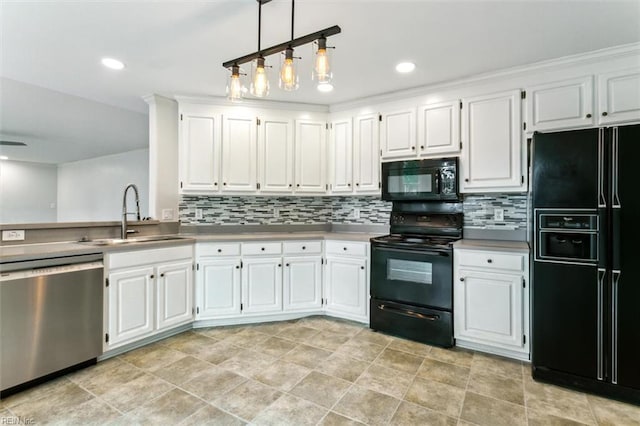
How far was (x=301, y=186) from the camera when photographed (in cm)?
348

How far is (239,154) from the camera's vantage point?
3.31 metres

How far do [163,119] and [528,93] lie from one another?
3.34m

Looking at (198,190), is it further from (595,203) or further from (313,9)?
(595,203)

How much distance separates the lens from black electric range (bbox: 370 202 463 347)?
2.63 m

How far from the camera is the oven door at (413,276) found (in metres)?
2.63

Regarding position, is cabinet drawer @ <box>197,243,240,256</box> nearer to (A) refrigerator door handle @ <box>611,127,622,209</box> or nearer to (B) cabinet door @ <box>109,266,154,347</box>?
(B) cabinet door @ <box>109,266,154,347</box>

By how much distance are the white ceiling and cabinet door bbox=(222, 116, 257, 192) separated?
36cm

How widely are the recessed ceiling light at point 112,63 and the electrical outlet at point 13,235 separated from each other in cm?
141

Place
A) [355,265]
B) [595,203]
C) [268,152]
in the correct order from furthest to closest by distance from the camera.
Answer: [268,152] < [355,265] < [595,203]

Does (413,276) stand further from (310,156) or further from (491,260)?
(310,156)

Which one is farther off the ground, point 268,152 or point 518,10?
point 518,10

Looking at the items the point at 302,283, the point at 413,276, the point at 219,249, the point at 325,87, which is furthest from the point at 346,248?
the point at 325,87

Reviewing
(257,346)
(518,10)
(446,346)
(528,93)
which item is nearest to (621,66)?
(528,93)

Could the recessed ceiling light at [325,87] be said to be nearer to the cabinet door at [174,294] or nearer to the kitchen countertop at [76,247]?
the kitchen countertop at [76,247]
